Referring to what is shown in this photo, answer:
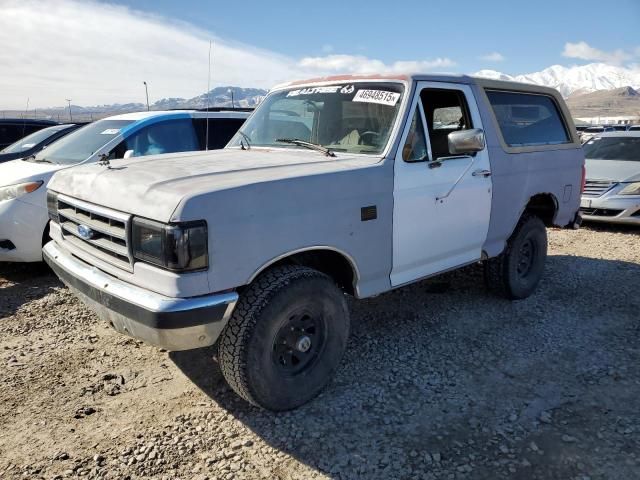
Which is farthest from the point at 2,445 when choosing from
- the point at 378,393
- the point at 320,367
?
the point at 378,393

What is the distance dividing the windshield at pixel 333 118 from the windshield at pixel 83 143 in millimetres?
2421

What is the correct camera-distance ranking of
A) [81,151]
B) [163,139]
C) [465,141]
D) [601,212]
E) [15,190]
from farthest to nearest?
[601,212] < [163,139] < [81,151] < [15,190] < [465,141]

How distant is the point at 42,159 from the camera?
6047 millimetres

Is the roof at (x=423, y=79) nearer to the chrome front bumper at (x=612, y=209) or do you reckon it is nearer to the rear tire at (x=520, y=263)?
the rear tire at (x=520, y=263)

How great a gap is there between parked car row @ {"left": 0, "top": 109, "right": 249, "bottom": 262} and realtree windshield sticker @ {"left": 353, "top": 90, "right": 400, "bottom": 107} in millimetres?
2306

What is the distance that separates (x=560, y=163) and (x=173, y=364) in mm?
4090

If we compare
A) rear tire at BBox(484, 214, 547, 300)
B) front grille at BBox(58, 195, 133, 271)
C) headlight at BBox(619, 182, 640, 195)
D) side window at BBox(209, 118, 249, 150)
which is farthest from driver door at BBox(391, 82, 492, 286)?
headlight at BBox(619, 182, 640, 195)

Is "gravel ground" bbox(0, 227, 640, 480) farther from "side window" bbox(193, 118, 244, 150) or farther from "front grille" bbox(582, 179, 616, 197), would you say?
"front grille" bbox(582, 179, 616, 197)

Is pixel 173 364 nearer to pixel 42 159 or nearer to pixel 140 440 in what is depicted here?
pixel 140 440

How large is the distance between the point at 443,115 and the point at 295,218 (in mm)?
1994

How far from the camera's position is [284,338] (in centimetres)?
304

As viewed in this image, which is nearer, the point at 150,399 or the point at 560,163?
the point at 150,399

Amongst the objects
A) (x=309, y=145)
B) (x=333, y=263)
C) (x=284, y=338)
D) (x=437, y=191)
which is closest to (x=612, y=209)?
(x=437, y=191)

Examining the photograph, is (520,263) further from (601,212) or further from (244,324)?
(601,212)
